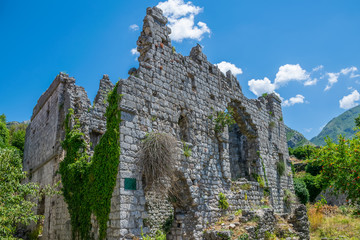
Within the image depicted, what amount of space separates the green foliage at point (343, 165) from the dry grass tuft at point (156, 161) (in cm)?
474

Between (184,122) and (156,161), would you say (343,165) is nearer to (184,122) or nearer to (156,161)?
(184,122)

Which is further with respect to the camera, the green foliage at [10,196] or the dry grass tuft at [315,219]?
the dry grass tuft at [315,219]

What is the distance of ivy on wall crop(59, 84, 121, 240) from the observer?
8258 mm

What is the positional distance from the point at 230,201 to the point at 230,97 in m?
4.66

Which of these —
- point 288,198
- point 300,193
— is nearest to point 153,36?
point 288,198

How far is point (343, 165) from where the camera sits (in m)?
8.65

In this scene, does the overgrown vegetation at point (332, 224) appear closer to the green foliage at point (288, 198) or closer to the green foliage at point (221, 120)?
the green foliage at point (288, 198)

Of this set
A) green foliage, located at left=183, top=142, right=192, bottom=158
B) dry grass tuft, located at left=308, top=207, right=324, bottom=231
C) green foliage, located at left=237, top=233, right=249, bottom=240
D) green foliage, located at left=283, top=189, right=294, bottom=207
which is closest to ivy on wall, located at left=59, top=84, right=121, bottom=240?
green foliage, located at left=183, top=142, right=192, bottom=158

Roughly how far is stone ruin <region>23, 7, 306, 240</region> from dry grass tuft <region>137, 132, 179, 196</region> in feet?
0.90

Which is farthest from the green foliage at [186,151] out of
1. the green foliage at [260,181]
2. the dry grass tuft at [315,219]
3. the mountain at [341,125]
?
the mountain at [341,125]

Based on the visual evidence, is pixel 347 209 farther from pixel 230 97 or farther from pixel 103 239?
pixel 103 239

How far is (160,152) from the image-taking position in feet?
27.8

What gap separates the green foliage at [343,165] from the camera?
8.30 metres

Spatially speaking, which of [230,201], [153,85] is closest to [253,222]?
[230,201]
